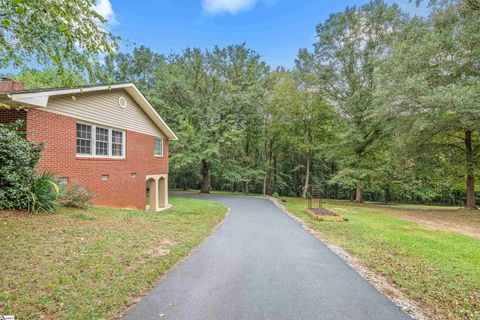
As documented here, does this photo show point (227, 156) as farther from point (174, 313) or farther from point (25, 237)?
point (174, 313)

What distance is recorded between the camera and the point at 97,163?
32.7 feet

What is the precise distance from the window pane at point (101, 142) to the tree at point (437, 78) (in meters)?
14.1

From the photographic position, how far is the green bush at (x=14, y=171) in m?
6.14

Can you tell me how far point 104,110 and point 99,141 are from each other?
1.33m

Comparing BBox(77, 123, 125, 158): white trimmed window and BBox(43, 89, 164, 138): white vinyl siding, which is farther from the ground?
BBox(43, 89, 164, 138): white vinyl siding

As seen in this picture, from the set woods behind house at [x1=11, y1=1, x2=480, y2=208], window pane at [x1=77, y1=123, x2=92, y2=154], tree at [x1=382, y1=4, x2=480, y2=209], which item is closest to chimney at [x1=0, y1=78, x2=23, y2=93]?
woods behind house at [x1=11, y1=1, x2=480, y2=208]

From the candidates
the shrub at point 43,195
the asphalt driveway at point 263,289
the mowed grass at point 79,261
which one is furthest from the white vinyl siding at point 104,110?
the asphalt driveway at point 263,289

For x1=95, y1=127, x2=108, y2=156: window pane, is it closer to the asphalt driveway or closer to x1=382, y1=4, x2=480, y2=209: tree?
the asphalt driveway

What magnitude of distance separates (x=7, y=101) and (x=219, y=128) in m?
15.6

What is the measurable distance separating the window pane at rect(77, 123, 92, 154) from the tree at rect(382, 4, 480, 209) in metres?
14.4

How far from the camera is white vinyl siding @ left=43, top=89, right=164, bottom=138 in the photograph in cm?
845

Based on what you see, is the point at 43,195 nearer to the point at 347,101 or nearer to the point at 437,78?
the point at 437,78

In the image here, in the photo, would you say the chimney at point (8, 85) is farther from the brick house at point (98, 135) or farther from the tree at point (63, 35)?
the tree at point (63, 35)

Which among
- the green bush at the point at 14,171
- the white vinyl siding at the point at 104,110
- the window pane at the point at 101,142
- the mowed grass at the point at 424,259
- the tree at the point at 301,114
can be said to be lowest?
the mowed grass at the point at 424,259
